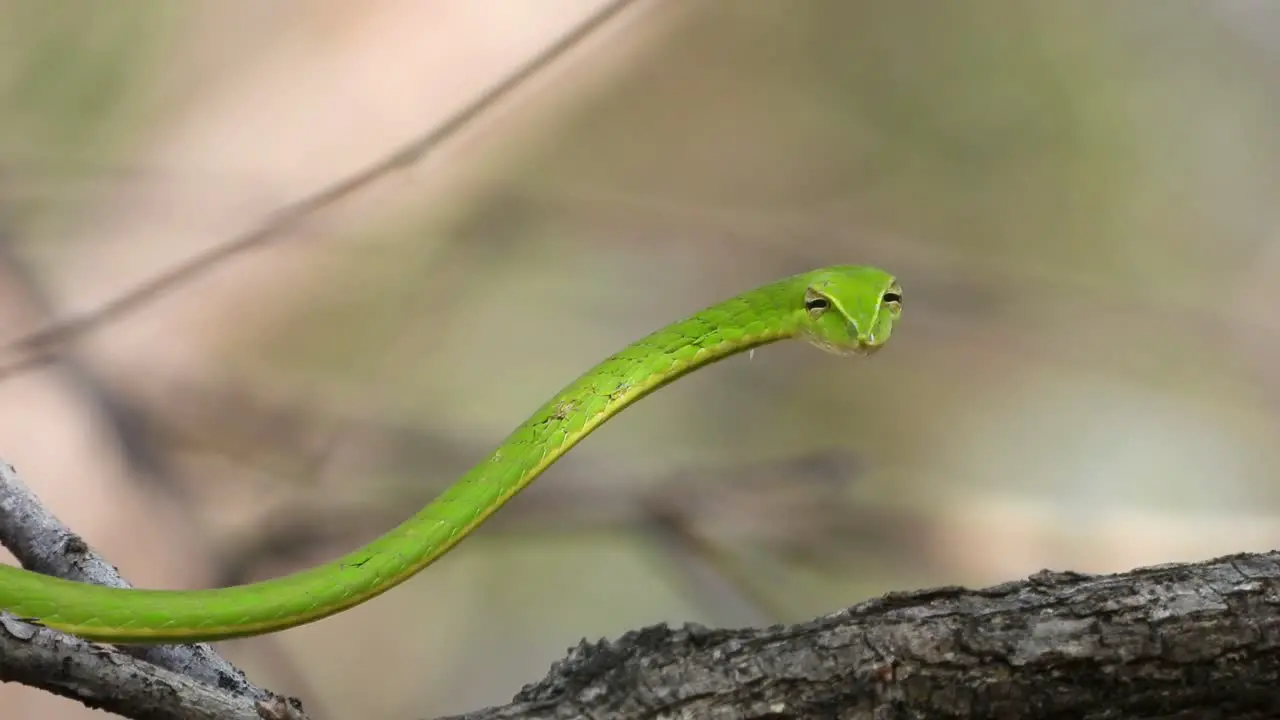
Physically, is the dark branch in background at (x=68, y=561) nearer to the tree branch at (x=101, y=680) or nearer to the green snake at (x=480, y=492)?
the green snake at (x=480, y=492)

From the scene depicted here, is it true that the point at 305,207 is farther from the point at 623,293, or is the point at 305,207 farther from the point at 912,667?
the point at 912,667

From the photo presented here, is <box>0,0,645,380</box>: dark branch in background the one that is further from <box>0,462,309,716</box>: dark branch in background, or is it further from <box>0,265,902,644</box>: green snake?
<box>0,265,902,644</box>: green snake

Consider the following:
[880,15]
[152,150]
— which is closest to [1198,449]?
[880,15]

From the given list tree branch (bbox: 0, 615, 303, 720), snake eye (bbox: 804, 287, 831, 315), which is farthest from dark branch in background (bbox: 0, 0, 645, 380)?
tree branch (bbox: 0, 615, 303, 720)

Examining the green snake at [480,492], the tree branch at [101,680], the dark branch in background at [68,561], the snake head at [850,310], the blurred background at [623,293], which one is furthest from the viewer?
the blurred background at [623,293]

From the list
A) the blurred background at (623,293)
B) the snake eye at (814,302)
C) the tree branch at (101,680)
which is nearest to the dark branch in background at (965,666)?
the tree branch at (101,680)

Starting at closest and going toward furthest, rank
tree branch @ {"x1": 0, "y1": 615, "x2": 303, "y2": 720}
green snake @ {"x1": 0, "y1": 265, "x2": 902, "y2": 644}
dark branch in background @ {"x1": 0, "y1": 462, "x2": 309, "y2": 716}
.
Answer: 1. tree branch @ {"x1": 0, "y1": 615, "x2": 303, "y2": 720}
2. green snake @ {"x1": 0, "y1": 265, "x2": 902, "y2": 644}
3. dark branch in background @ {"x1": 0, "y1": 462, "x2": 309, "y2": 716}

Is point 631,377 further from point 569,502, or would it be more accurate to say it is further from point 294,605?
point 569,502
